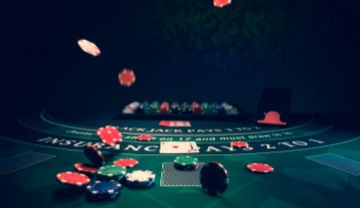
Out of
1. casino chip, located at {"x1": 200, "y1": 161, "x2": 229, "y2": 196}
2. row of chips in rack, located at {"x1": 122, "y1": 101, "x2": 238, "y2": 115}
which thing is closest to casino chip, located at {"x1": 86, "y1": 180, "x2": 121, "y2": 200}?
casino chip, located at {"x1": 200, "y1": 161, "x2": 229, "y2": 196}

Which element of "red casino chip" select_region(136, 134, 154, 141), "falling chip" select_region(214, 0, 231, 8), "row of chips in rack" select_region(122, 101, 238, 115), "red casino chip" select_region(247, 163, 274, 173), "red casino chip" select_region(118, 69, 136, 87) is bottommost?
"red casino chip" select_region(247, 163, 274, 173)

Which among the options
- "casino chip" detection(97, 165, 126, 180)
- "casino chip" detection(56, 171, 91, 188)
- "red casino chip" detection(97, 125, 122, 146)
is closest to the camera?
"casino chip" detection(56, 171, 91, 188)

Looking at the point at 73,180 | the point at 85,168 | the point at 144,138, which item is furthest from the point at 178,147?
the point at 73,180

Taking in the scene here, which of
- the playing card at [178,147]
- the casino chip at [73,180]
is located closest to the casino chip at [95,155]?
the casino chip at [73,180]

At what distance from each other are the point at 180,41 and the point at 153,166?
5.36 meters

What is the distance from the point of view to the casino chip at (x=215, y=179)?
320 cm

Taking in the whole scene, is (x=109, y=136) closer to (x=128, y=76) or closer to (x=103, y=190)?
(x=103, y=190)

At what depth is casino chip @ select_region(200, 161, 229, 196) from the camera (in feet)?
10.5

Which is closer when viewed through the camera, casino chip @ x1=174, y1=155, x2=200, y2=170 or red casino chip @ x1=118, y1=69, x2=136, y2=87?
casino chip @ x1=174, y1=155, x2=200, y2=170

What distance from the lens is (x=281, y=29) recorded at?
8.72m

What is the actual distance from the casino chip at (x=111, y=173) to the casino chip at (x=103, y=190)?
0.76ft

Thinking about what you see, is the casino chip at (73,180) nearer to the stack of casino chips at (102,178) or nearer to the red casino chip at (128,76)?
the stack of casino chips at (102,178)

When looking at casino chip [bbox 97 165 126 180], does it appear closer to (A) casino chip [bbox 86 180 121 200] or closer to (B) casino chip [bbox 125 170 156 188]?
(B) casino chip [bbox 125 170 156 188]

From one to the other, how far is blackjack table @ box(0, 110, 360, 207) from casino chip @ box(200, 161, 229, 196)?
8 centimetres
